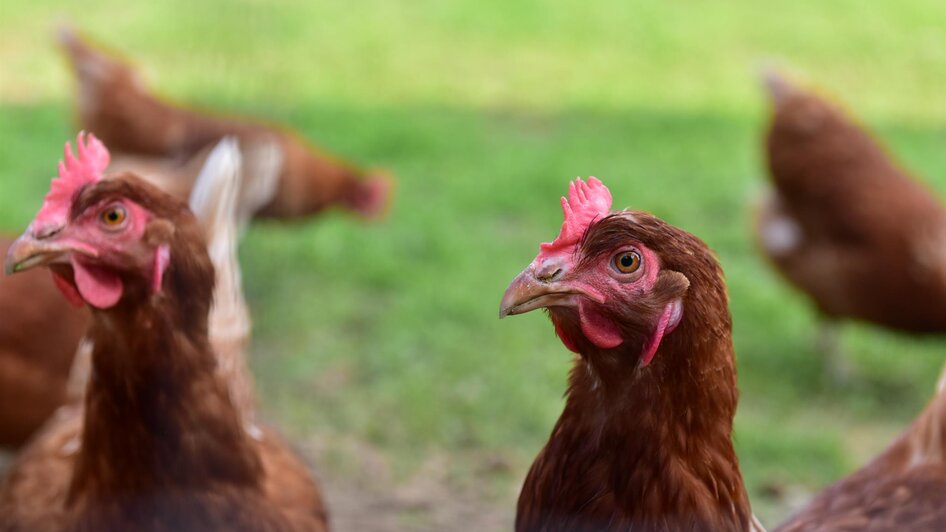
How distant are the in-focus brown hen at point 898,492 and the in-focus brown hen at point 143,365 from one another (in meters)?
0.87

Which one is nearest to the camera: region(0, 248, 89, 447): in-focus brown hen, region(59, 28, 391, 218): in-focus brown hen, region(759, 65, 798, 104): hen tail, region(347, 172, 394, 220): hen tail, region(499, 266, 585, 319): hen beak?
region(499, 266, 585, 319): hen beak

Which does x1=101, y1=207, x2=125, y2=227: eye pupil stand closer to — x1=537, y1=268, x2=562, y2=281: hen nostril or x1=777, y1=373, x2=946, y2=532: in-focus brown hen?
x1=537, y1=268, x2=562, y2=281: hen nostril

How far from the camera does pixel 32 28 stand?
6.07 metres

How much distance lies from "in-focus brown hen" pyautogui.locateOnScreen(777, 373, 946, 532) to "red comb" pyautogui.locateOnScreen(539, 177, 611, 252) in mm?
664

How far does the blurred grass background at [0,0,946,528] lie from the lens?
3281 mm

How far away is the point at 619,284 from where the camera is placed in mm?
1329

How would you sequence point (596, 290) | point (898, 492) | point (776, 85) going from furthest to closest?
point (776, 85) → point (898, 492) → point (596, 290)

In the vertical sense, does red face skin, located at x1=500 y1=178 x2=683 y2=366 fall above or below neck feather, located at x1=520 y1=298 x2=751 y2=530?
above

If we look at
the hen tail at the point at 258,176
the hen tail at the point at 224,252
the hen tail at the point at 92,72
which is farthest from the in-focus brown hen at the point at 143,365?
the hen tail at the point at 92,72

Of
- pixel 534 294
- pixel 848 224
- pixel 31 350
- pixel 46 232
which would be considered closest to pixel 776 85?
pixel 848 224

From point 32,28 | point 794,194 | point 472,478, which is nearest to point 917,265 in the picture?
point 794,194

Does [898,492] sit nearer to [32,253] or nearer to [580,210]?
[580,210]

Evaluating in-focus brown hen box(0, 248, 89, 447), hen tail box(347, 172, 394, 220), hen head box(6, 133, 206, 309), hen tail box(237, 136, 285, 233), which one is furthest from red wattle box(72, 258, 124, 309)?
hen tail box(347, 172, 394, 220)

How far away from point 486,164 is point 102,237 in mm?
3665
